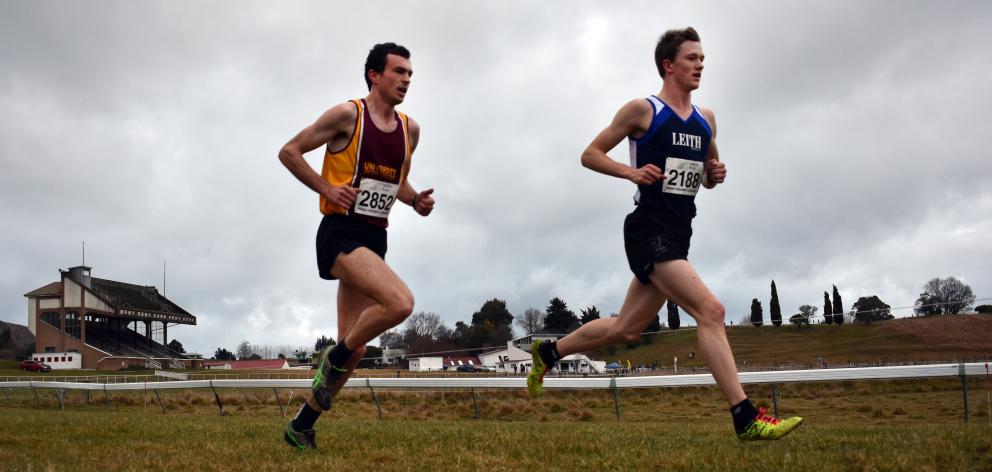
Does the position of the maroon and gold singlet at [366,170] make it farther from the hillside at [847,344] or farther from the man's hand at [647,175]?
the hillside at [847,344]

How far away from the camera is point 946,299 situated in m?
35.5

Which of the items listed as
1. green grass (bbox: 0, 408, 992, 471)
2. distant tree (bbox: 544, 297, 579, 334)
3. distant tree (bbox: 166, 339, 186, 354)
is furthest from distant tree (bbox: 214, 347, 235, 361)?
green grass (bbox: 0, 408, 992, 471)

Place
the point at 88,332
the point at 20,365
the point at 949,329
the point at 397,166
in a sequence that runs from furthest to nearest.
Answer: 1. the point at 88,332
2. the point at 20,365
3. the point at 949,329
4. the point at 397,166

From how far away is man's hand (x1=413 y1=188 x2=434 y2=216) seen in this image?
6.17 m

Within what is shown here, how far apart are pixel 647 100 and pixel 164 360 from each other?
10462cm

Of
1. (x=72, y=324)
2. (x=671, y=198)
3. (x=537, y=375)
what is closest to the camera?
(x=671, y=198)

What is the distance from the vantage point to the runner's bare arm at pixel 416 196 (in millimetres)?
6145

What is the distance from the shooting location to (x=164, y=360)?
99.2 meters

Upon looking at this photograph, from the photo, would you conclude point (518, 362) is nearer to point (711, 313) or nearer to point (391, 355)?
point (391, 355)

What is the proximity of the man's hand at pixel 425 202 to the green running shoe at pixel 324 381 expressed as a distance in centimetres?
140

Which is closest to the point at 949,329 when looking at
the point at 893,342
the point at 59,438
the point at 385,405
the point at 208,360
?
the point at 893,342

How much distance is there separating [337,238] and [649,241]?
225cm

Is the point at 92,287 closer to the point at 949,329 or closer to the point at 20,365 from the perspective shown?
the point at 20,365

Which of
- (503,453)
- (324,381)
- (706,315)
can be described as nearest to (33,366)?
(324,381)
